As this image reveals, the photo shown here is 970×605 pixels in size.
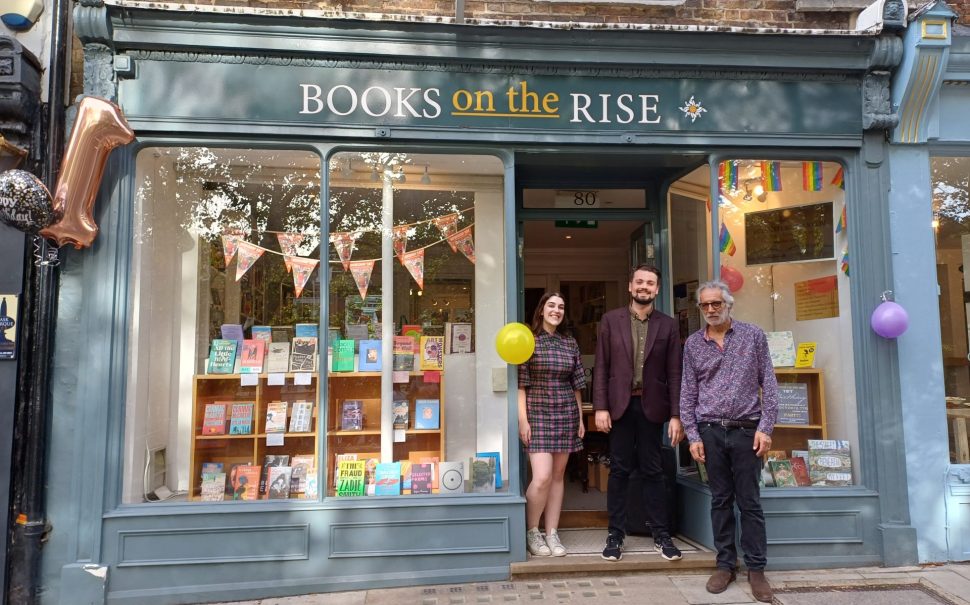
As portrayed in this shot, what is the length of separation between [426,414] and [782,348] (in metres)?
3.18

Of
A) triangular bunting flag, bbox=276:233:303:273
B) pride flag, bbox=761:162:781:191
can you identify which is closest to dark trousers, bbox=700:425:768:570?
pride flag, bbox=761:162:781:191

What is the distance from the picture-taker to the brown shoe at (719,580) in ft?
13.1

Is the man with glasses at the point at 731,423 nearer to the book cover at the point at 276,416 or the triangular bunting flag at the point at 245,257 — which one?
the book cover at the point at 276,416

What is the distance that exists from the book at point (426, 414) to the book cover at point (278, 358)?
1148 millimetres

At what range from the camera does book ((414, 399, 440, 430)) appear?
16.7ft

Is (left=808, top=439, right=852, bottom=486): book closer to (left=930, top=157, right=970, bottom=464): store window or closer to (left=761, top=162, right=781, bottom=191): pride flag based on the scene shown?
(left=930, top=157, right=970, bottom=464): store window

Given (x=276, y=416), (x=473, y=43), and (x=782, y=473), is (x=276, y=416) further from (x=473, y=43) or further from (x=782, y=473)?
(x=782, y=473)

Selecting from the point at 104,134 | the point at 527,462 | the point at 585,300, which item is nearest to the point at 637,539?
the point at 527,462

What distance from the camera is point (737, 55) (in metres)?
4.66

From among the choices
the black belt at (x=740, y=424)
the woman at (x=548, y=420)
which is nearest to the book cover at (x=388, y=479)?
the woman at (x=548, y=420)

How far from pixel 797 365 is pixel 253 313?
186 inches

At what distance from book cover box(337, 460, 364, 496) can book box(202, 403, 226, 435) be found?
1.08m

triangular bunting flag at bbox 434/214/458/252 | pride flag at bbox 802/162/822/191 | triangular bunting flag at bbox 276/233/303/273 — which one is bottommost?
triangular bunting flag at bbox 276/233/303/273

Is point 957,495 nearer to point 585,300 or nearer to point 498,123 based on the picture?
point 585,300
